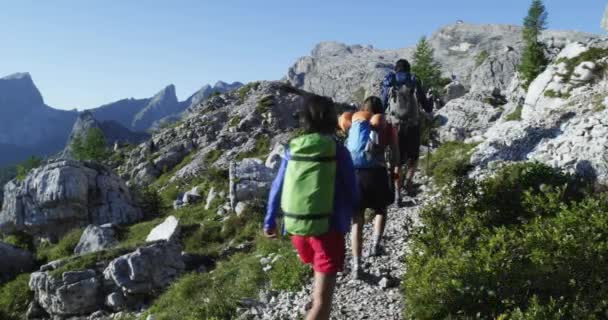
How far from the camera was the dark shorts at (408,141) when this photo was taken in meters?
11.4

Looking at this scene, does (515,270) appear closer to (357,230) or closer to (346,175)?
(357,230)

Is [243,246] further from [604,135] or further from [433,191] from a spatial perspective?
[604,135]

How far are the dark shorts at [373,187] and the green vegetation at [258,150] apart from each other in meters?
33.7

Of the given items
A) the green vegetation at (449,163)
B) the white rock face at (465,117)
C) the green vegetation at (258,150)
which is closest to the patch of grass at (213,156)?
the green vegetation at (258,150)

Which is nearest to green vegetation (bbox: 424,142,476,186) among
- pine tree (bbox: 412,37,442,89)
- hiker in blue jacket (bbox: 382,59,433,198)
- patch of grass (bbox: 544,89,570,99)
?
hiker in blue jacket (bbox: 382,59,433,198)

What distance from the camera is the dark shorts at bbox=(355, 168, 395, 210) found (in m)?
7.71

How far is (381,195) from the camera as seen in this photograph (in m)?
7.77

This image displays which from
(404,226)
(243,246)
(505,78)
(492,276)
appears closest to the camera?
(492,276)

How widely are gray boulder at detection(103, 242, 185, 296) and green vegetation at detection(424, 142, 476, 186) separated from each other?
29.5 feet

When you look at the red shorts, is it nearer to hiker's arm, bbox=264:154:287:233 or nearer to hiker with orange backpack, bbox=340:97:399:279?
hiker's arm, bbox=264:154:287:233

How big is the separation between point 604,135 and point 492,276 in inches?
308

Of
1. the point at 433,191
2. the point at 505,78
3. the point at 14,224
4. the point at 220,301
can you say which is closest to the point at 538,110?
the point at 433,191

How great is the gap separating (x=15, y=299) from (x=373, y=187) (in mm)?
14849

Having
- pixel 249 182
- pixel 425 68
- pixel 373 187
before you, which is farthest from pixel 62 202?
pixel 425 68
